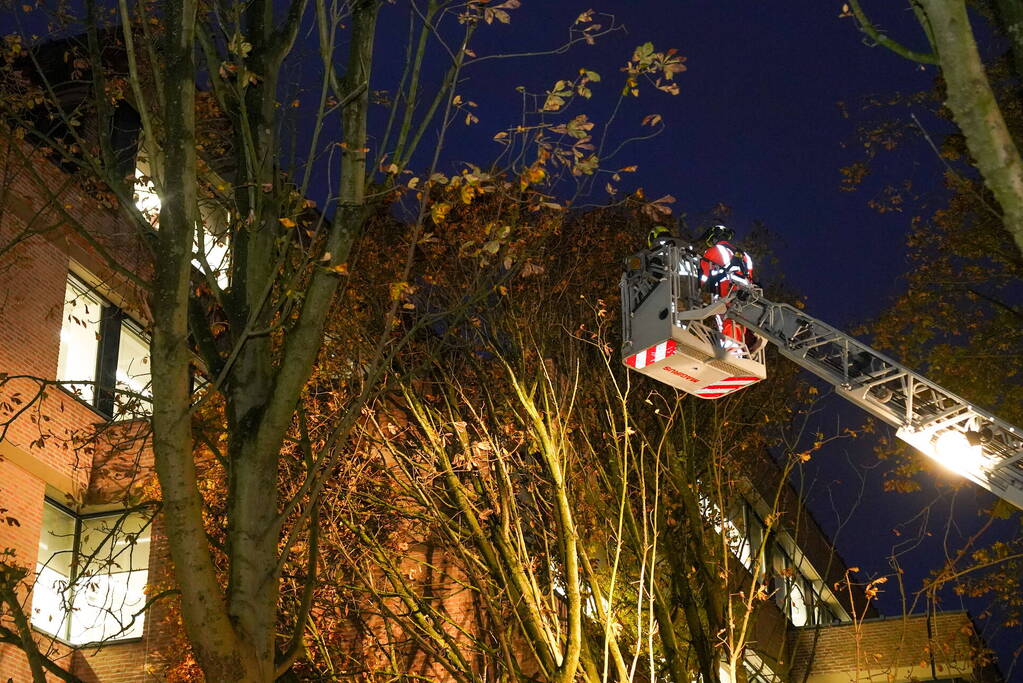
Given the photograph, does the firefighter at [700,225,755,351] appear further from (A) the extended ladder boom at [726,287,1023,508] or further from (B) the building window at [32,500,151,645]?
(B) the building window at [32,500,151,645]

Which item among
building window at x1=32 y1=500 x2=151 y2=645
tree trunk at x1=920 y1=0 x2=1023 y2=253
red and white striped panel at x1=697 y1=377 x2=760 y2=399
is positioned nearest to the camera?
tree trunk at x1=920 y1=0 x2=1023 y2=253

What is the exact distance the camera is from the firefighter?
46.2 ft

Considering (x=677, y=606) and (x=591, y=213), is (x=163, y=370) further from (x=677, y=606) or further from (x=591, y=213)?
(x=591, y=213)

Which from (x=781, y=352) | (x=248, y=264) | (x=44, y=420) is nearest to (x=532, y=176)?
Result: (x=248, y=264)

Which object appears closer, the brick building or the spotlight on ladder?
the spotlight on ladder

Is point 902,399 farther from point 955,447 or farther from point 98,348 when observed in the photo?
point 98,348

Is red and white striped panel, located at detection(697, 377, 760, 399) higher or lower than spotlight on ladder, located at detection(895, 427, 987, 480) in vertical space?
higher

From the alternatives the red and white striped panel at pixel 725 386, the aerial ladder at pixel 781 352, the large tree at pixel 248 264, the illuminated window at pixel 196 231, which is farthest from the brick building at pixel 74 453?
the large tree at pixel 248 264

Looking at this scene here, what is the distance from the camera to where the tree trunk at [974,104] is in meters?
5.03

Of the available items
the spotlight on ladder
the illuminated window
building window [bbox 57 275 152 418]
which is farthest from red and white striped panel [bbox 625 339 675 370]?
building window [bbox 57 275 152 418]

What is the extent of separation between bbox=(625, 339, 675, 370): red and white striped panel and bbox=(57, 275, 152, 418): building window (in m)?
7.88

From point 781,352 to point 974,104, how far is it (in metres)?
8.93

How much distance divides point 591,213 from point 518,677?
8701mm

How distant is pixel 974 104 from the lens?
5.09 metres
